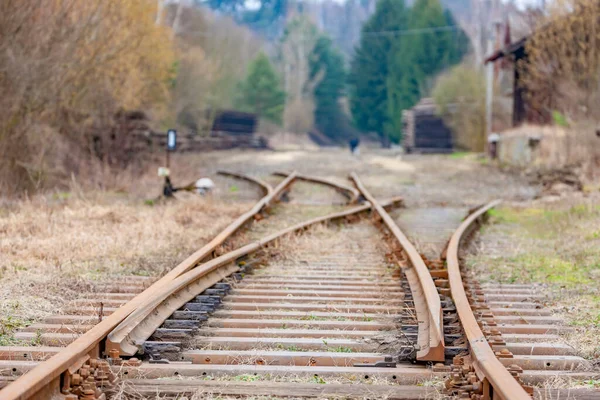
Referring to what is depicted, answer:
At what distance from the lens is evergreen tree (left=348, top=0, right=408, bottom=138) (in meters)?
73.2

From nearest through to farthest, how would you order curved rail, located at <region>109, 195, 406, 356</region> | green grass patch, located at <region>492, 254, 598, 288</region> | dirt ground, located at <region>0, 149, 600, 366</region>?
curved rail, located at <region>109, 195, 406, 356</region>
dirt ground, located at <region>0, 149, 600, 366</region>
green grass patch, located at <region>492, 254, 598, 288</region>

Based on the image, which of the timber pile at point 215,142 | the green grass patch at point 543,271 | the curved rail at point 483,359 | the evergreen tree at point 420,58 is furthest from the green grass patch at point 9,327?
the evergreen tree at point 420,58

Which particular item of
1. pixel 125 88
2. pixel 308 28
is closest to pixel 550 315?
pixel 125 88

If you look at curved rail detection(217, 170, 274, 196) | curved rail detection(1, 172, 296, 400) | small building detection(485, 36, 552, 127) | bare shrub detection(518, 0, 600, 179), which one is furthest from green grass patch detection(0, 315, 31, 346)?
small building detection(485, 36, 552, 127)

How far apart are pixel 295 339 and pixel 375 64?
232 ft

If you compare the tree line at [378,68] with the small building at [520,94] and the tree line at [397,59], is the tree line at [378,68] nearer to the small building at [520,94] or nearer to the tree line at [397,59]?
the tree line at [397,59]

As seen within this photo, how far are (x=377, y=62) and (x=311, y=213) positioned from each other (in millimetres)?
62588

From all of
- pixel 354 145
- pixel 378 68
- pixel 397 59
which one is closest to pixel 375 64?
pixel 378 68

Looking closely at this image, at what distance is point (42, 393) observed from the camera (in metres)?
3.76

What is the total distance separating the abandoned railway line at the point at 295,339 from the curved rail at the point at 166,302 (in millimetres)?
11

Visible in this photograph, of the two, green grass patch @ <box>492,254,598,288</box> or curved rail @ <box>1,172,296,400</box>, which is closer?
curved rail @ <box>1,172,296,400</box>

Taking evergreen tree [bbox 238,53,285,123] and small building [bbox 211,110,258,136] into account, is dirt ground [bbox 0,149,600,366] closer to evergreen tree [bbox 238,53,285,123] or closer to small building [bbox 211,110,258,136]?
small building [bbox 211,110,258,136]

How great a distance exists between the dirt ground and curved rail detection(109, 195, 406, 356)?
23.2 inches

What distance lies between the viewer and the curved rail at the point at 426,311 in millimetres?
4660
